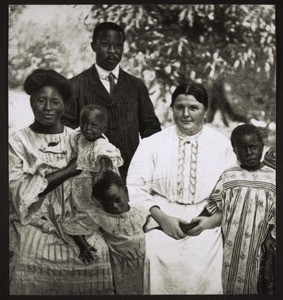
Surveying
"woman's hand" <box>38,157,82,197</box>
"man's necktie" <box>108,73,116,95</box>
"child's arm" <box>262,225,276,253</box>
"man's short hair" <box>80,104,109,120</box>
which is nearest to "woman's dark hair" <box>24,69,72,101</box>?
"man's short hair" <box>80,104,109,120</box>

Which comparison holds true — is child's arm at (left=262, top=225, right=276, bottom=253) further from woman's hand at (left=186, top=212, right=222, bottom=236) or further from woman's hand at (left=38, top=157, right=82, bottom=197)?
woman's hand at (left=38, top=157, right=82, bottom=197)

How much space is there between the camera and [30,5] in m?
2.89

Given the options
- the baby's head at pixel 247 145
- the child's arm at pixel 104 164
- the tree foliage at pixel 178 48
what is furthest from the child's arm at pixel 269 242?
the child's arm at pixel 104 164

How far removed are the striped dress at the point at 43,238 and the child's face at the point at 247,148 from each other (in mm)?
813

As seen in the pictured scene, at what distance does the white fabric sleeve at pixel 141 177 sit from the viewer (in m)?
2.86

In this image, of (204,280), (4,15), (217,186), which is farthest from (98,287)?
(4,15)

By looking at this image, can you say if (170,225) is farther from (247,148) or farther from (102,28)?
(102,28)

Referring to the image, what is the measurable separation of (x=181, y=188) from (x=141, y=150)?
28 cm

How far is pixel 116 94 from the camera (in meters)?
2.89

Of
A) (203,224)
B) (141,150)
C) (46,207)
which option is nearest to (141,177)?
(141,150)

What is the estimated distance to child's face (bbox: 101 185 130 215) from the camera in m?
2.84

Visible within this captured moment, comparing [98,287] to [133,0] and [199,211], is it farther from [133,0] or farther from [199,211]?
[133,0]

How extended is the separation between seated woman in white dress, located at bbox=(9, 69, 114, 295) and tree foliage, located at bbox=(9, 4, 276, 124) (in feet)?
0.41

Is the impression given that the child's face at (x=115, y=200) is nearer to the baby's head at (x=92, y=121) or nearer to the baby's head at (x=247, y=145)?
the baby's head at (x=92, y=121)
